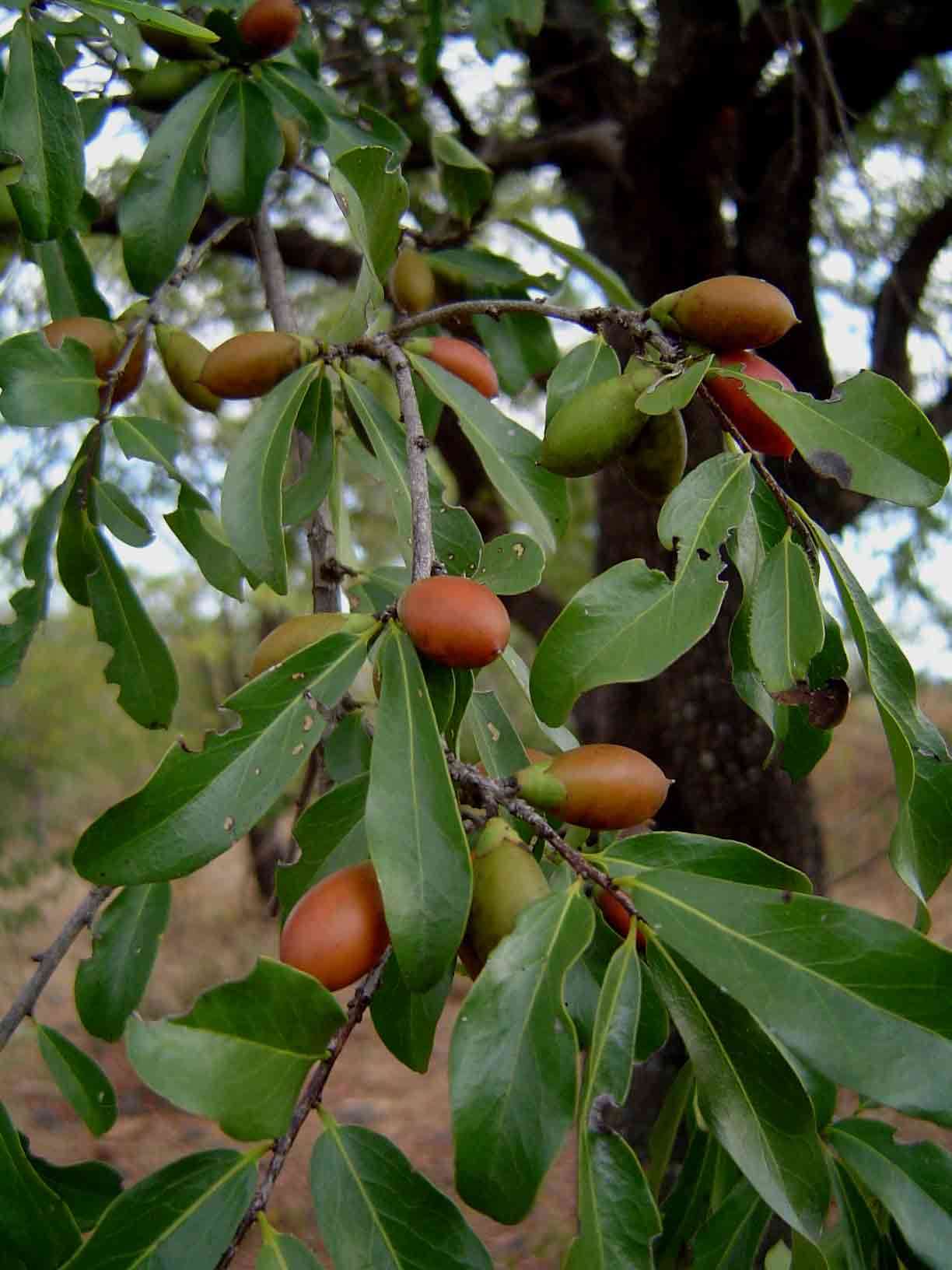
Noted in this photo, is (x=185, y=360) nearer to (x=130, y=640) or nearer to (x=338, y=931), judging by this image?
(x=130, y=640)

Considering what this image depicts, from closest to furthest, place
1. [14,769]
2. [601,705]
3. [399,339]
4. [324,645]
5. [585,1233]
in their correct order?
[585,1233], [324,645], [399,339], [601,705], [14,769]

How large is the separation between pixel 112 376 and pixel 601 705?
7.30 feet

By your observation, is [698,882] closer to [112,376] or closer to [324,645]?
[324,645]

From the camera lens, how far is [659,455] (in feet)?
2.85

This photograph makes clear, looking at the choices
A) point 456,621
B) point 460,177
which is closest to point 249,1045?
point 456,621

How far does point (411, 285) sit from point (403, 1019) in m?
0.84

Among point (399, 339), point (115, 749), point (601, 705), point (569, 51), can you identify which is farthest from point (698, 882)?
point (115, 749)

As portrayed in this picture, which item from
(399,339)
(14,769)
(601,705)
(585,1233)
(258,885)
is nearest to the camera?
(585,1233)

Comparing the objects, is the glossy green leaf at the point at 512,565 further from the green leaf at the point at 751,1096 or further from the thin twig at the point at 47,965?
the thin twig at the point at 47,965

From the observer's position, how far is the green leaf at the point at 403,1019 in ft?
2.58

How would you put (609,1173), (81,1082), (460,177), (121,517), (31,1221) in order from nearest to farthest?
(609,1173), (31,1221), (81,1082), (121,517), (460,177)

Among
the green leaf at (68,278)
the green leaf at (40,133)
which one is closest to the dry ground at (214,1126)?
the green leaf at (68,278)

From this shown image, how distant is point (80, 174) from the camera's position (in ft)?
3.44

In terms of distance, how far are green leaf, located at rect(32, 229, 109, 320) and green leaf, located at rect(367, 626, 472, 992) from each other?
0.78 metres
